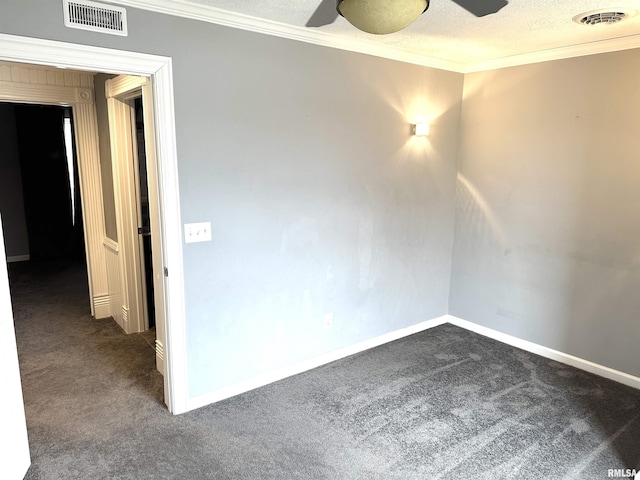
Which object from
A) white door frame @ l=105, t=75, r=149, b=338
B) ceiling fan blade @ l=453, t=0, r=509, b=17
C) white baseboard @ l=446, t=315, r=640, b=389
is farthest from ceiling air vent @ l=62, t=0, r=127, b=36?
white baseboard @ l=446, t=315, r=640, b=389

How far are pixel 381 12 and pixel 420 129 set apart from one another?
232 centimetres

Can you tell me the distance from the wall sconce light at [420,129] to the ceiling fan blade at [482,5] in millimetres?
1201

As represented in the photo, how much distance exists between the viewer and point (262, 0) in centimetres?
226

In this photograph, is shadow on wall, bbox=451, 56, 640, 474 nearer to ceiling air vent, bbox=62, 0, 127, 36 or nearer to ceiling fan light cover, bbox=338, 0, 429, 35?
ceiling fan light cover, bbox=338, 0, 429, 35

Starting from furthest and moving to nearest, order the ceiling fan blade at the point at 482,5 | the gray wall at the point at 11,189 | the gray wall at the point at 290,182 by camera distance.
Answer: the gray wall at the point at 11,189 → the gray wall at the point at 290,182 → the ceiling fan blade at the point at 482,5

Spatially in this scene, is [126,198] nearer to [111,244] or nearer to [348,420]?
[111,244]

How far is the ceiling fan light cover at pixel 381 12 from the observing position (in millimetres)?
1340

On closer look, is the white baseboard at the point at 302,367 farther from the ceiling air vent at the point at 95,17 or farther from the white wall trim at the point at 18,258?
the white wall trim at the point at 18,258

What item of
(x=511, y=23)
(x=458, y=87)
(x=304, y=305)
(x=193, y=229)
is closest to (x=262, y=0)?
(x=193, y=229)

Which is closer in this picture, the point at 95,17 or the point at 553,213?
the point at 95,17

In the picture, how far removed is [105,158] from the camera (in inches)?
156

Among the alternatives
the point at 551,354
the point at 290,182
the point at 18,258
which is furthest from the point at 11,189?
the point at 551,354

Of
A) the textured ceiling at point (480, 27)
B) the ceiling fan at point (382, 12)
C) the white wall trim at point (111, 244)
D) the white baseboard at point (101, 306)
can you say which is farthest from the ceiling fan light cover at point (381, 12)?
the white baseboard at point (101, 306)

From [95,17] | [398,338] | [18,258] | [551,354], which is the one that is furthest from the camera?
[18,258]
